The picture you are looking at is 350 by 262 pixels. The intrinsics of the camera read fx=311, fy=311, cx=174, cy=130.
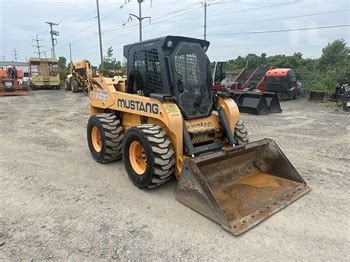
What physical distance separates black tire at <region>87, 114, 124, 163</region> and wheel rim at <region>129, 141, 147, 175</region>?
36.0 inches

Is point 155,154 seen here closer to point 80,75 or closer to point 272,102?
point 272,102

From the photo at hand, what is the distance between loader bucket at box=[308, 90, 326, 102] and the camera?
15784 millimetres

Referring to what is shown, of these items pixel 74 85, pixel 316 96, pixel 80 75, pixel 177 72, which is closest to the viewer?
pixel 177 72

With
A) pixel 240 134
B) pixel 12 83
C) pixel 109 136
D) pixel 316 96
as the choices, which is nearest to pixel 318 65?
pixel 316 96

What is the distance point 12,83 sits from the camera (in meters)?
20.0

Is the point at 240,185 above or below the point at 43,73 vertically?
below

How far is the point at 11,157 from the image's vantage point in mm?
6258

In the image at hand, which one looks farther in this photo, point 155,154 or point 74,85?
point 74,85

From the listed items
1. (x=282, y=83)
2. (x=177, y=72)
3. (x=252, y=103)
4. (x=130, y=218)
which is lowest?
(x=130, y=218)

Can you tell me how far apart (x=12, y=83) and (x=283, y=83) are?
16.5 meters

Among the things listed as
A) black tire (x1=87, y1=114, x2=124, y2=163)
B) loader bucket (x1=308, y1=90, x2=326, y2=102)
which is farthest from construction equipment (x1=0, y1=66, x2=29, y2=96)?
loader bucket (x1=308, y1=90, x2=326, y2=102)

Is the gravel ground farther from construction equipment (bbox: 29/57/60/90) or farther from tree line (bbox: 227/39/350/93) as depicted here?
construction equipment (bbox: 29/57/60/90)

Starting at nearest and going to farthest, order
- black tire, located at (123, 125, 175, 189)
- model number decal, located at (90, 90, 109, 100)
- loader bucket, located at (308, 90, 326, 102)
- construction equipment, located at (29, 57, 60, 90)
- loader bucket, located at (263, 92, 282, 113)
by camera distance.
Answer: black tire, located at (123, 125, 175, 189) < model number decal, located at (90, 90, 109, 100) < loader bucket, located at (263, 92, 282, 113) < loader bucket, located at (308, 90, 326, 102) < construction equipment, located at (29, 57, 60, 90)

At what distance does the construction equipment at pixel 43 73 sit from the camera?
2434 centimetres
